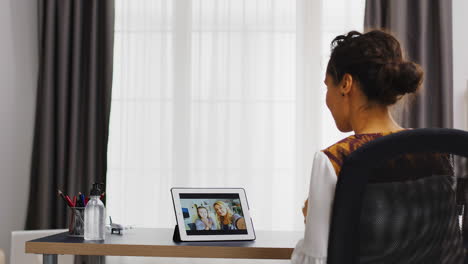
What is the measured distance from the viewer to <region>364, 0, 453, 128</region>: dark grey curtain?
126 inches

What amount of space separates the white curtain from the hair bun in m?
2.16

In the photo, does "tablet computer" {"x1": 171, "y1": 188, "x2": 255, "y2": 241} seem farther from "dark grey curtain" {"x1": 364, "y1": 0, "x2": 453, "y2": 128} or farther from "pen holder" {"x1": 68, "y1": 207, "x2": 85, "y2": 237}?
"dark grey curtain" {"x1": 364, "y1": 0, "x2": 453, "y2": 128}

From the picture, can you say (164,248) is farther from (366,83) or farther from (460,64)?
(460,64)

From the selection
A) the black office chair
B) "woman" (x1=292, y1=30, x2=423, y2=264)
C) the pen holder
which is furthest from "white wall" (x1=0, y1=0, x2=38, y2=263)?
the black office chair

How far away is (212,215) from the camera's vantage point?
157 cm

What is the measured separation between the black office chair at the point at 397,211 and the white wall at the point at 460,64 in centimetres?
261

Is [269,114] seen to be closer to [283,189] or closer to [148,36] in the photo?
[283,189]

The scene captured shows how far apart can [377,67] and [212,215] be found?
0.70 meters

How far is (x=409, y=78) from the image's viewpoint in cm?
110

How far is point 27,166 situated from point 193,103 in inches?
43.4

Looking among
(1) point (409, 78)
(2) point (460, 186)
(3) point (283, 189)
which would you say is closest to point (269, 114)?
(3) point (283, 189)

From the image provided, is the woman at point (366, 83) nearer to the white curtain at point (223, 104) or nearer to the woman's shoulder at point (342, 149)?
the woman's shoulder at point (342, 149)

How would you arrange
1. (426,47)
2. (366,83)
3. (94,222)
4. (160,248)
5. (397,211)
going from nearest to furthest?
1. (397,211)
2. (366,83)
3. (160,248)
4. (94,222)
5. (426,47)

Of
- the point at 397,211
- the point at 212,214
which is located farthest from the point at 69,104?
the point at 397,211
